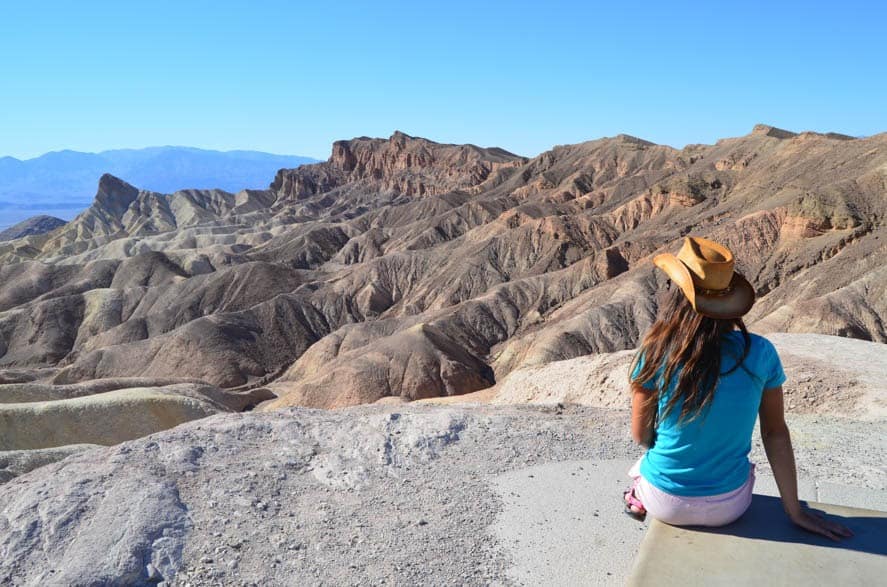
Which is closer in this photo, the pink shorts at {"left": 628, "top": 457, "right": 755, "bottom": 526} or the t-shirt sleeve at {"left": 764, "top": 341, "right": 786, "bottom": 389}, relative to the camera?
the t-shirt sleeve at {"left": 764, "top": 341, "right": 786, "bottom": 389}

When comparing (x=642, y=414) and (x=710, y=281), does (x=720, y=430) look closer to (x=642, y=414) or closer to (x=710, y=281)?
(x=642, y=414)

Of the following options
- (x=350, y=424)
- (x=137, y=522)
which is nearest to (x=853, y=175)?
(x=350, y=424)

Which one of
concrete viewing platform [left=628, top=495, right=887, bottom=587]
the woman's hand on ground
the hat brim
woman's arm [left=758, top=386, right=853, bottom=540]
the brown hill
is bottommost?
the brown hill

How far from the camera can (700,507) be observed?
4281 mm

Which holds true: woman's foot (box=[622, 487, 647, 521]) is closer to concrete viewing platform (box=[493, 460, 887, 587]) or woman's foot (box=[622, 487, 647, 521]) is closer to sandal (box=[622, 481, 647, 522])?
sandal (box=[622, 481, 647, 522])

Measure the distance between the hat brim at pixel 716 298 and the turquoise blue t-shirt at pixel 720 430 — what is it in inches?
8.2

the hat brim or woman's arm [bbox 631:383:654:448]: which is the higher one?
the hat brim

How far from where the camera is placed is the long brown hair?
155 inches

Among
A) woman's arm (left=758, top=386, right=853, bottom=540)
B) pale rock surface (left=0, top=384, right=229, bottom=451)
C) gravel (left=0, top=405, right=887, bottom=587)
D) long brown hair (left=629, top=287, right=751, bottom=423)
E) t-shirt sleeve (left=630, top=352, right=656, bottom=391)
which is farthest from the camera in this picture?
pale rock surface (left=0, top=384, right=229, bottom=451)

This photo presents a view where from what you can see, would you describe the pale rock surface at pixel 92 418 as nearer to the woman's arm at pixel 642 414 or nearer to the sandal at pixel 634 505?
the sandal at pixel 634 505

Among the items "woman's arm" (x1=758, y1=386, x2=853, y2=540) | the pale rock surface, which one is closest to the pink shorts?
"woman's arm" (x1=758, y1=386, x2=853, y2=540)

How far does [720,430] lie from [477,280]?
189 ft

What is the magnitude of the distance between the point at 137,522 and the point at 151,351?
48.7 meters

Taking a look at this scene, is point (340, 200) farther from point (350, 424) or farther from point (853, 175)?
point (350, 424)
